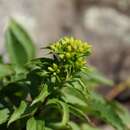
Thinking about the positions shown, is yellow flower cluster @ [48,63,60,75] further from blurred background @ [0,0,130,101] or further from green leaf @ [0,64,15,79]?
blurred background @ [0,0,130,101]

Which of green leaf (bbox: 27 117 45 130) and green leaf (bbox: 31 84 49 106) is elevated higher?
green leaf (bbox: 31 84 49 106)

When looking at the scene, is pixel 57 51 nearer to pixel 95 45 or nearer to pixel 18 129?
pixel 18 129

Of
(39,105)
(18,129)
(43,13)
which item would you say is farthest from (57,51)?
(43,13)

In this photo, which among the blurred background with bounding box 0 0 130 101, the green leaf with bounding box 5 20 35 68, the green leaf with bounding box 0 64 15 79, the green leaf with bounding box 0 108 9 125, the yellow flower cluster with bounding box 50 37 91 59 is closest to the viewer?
the yellow flower cluster with bounding box 50 37 91 59

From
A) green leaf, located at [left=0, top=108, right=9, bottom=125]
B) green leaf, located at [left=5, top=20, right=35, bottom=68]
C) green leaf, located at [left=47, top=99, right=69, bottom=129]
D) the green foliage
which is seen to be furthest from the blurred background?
green leaf, located at [left=47, top=99, right=69, bottom=129]

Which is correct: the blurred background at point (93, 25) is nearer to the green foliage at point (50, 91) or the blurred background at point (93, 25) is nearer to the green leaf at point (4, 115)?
the green foliage at point (50, 91)

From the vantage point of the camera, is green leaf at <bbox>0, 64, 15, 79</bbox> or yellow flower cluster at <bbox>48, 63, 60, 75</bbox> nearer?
yellow flower cluster at <bbox>48, 63, 60, 75</bbox>

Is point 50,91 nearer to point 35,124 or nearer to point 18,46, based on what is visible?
point 35,124
